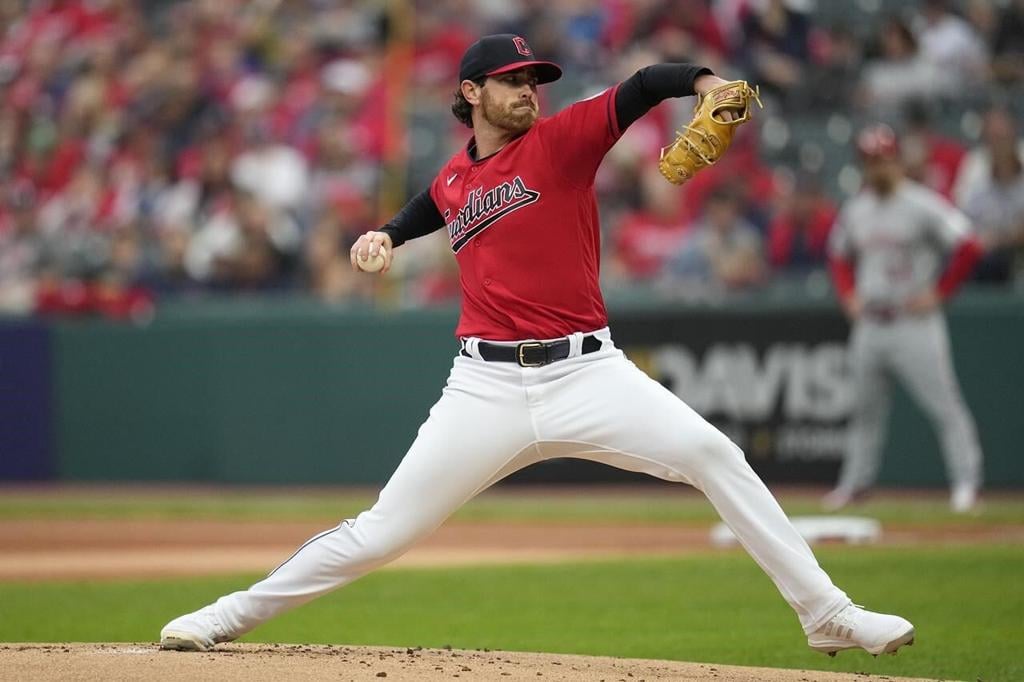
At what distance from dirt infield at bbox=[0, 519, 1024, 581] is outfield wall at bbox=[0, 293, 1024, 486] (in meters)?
2.02

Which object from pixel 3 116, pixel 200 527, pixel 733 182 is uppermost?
pixel 3 116

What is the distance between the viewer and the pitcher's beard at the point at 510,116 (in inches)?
213

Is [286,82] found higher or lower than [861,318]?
higher

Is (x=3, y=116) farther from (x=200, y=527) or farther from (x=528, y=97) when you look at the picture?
(x=528, y=97)

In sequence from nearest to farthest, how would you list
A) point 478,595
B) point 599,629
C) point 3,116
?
1. point 599,629
2. point 478,595
3. point 3,116

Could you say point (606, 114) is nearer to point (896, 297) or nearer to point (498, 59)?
point (498, 59)

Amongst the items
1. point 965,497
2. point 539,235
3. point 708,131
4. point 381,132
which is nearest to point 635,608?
point 539,235

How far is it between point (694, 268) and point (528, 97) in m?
8.57

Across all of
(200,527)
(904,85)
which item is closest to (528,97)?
(200,527)

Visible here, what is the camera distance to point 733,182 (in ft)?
45.0

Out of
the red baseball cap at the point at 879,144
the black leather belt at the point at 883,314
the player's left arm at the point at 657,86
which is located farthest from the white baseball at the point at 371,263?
the black leather belt at the point at 883,314

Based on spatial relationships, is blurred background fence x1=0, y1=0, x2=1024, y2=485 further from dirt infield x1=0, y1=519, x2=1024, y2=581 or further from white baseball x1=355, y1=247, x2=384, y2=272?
white baseball x1=355, y1=247, x2=384, y2=272

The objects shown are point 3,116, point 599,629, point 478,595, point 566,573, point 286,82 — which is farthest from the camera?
point 3,116

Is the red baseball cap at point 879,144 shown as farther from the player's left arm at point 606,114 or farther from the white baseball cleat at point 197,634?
the white baseball cleat at point 197,634
